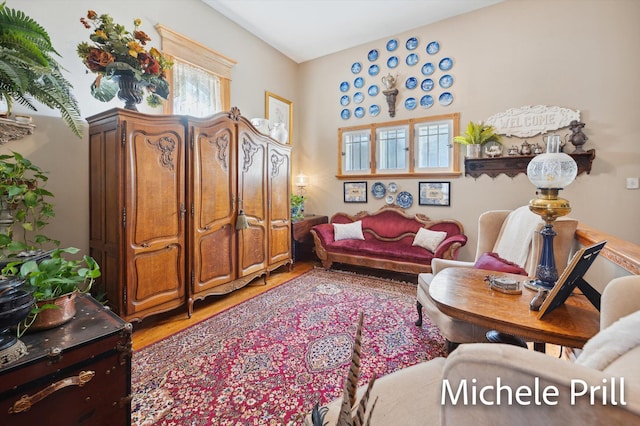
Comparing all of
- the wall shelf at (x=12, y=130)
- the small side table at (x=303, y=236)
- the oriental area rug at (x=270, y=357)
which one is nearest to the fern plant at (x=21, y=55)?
the wall shelf at (x=12, y=130)

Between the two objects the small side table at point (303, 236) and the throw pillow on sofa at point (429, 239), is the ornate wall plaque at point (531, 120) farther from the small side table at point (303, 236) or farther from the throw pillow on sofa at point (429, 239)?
the small side table at point (303, 236)

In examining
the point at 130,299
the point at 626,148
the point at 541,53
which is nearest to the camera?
the point at 130,299

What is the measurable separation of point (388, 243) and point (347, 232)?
2.02 ft

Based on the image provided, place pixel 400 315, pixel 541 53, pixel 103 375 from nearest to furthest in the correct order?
1. pixel 103 375
2. pixel 400 315
3. pixel 541 53

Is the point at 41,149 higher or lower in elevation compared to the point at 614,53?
lower

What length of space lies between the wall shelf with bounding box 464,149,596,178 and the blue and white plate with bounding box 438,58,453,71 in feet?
4.28

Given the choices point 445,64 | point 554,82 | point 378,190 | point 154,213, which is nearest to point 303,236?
point 378,190

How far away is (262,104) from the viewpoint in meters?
4.29

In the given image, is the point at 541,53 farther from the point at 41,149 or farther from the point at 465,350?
the point at 41,149

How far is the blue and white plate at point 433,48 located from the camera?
3871 mm

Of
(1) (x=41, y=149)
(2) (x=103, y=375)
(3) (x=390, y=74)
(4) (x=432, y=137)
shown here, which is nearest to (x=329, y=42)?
(3) (x=390, y=74)

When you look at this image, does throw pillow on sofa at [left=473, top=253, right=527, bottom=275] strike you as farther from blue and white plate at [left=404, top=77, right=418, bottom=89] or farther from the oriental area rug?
blue and white plate at [left=404, top=77, right=418, bottom=89]

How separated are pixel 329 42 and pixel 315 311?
3.98 m

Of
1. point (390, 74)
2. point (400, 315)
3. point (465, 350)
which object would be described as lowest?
point (400, 315)
